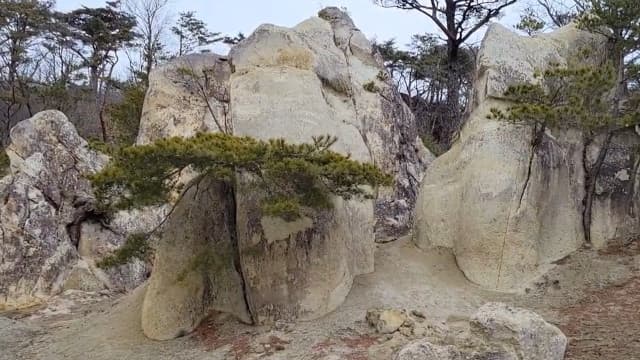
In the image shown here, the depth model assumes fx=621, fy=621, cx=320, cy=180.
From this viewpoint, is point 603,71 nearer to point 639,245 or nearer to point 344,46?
point 639,245

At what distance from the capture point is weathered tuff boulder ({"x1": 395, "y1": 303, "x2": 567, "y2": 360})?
622 cm

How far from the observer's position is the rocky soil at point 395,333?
7.95 m

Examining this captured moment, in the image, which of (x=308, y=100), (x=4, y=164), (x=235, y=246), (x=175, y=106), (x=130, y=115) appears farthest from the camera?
(x=130, y=115)

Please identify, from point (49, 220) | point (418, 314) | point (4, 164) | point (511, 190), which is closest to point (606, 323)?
point (418, 314)

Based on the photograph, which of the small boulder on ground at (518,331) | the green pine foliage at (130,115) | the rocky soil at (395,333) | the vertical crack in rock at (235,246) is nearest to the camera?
the small boulder on ground at (518,331)

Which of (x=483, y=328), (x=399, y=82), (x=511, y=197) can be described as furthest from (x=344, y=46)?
(x=399, y=82)

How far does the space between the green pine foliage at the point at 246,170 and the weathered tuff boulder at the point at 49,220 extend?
18.6 feet

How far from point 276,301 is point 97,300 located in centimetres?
602

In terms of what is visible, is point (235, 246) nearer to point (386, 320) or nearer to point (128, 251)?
point (128, 251)

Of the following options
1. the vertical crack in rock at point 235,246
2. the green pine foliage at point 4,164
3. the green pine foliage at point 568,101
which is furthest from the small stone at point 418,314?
the green pine foliage at point 4,164

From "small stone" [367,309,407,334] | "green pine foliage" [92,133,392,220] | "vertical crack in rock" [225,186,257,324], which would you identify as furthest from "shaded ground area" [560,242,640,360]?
"vertical crack in rock" [225,186,257,324]

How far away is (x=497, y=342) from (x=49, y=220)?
35.2 feet

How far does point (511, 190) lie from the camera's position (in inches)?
388

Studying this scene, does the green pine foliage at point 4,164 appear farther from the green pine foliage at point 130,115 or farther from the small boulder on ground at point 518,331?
the small boulder on ground at point 518,331
